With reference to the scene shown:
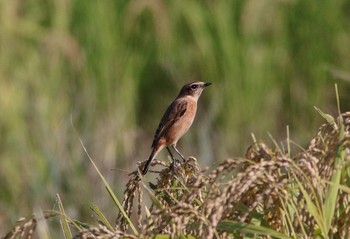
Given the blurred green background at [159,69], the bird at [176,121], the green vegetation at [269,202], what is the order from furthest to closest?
1. the blurred green background at [159,69]
2. the bird at [176,121]
3. the green vegetation at [269,202]

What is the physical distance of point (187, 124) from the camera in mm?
5352

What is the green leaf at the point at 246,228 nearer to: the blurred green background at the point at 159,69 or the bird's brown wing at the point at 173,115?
the bird's brown wing at the point at 173,115

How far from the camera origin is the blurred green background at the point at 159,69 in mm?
8336

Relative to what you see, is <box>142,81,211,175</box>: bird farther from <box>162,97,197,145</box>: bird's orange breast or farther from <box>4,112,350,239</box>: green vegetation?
<box>4,112,350,239</box>: green vegetation

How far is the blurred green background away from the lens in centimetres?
834

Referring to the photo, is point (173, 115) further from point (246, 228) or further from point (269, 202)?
point (246, 228)

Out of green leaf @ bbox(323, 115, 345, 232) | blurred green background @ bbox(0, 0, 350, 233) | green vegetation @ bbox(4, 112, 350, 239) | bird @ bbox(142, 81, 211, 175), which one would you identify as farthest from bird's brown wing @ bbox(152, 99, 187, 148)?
green leaf @ bbox(323, 115, 345, 232)

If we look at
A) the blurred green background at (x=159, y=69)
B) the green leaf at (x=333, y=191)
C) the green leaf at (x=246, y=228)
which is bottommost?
the blurred green background at (x=159, y=69)

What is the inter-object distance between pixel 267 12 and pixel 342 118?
731 cm

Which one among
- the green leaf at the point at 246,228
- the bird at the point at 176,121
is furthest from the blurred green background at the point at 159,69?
the green leaf at the point at 246,228

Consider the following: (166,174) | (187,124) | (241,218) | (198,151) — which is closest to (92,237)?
(241,218)

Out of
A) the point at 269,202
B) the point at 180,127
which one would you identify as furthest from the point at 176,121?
the point at 269,202

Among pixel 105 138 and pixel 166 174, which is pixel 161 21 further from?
pixel 166 174

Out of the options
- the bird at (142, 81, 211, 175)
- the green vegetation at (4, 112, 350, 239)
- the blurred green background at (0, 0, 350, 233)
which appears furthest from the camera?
the blurred green background at (0, 0, 350, 233)
